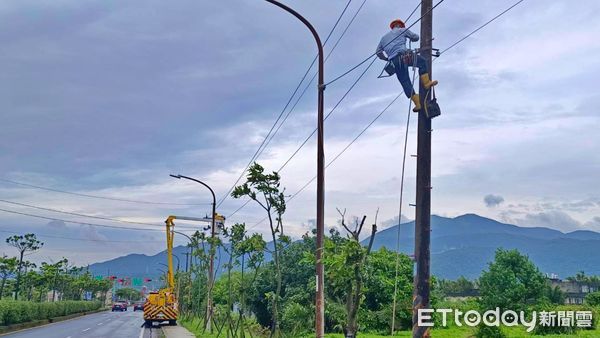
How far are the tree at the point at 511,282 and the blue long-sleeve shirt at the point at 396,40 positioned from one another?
28.4 meters

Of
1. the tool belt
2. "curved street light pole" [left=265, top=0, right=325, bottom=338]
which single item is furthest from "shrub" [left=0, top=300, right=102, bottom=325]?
the tool belt

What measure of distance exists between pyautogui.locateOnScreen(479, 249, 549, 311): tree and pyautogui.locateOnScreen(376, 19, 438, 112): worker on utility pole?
28.4 meters

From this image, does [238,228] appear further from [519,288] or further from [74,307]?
[74,307]

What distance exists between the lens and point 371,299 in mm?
33469

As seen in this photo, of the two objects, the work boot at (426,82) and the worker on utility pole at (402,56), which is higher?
the worker on utility pole at (402,56)

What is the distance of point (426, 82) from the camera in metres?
9.67

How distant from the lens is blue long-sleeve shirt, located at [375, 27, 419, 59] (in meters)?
10.3

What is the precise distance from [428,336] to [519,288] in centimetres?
2986

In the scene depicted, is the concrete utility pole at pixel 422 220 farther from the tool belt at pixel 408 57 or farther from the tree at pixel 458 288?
the tree at pixel 458 288

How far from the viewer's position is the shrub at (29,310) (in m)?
30.5

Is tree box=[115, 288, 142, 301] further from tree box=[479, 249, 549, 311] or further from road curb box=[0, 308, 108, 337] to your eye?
tree box=[479, 249, 549, 311]

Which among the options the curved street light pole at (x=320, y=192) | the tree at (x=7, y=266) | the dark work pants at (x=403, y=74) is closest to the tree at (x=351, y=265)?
the curved street light pole at (x=320, y=192)

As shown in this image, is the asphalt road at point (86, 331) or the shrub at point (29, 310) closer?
the asphalt road at point (86, 331)

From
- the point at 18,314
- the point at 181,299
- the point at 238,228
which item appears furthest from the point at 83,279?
the point at 238,228
